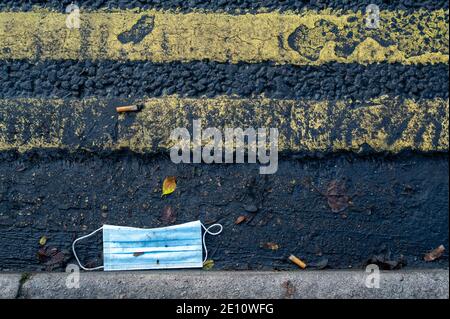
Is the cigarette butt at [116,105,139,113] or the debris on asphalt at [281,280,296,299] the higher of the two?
Answer: the cigarette butt at [116,105,139,113]

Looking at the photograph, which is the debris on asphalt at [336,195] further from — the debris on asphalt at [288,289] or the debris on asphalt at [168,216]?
the debris on asphalt at [168,216]

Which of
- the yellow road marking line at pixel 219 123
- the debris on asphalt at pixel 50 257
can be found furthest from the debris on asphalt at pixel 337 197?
the debris on asphalt at pixel 50 257

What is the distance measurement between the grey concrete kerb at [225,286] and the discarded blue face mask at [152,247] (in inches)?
4.2

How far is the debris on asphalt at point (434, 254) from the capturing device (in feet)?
8.13

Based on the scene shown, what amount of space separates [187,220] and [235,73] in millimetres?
693

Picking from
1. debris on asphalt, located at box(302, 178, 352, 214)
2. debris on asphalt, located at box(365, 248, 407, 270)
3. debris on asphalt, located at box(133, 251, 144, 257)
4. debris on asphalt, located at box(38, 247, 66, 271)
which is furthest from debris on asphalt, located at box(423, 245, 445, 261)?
debris on asphalt, located at box(38, 247, 66, 271)

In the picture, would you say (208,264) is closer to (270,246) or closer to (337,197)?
(270,246)

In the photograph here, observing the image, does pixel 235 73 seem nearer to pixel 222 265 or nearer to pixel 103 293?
pixel 222 265

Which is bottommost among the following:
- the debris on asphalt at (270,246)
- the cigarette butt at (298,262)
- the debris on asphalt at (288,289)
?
the debris on asphalt at (288,289)

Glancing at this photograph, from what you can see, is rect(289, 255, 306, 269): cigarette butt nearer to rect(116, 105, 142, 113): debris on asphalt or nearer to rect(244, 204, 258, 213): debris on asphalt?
rect(244, 204, 258, 213): debris on asphalt

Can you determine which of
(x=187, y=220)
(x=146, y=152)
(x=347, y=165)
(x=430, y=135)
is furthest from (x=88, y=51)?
(x=430, y=135)

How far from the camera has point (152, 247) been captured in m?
2.47

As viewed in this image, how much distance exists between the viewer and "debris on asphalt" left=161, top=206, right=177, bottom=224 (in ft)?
8.19

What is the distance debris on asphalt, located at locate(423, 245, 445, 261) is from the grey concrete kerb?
13cm
